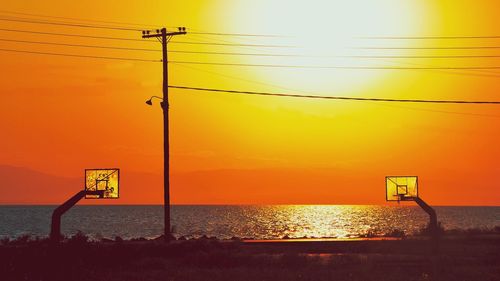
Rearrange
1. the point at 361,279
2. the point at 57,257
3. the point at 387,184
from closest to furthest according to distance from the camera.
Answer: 1. the point at 361,279
2. the point at 57,257
3. the point at 387,184

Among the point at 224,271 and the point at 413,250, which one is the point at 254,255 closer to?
the point at 224,271

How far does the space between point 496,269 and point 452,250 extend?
29.5ft

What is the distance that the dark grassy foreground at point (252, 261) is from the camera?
35531 mm

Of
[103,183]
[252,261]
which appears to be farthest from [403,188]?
[103,183]

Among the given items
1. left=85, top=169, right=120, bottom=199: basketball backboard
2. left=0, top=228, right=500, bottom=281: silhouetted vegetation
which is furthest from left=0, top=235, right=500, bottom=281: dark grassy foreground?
left=85, top=169, right=120, bottom=199: basketball backboard

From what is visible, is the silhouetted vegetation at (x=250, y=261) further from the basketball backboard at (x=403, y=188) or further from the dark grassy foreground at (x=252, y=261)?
the basketball backboard at (x=403, y=188)

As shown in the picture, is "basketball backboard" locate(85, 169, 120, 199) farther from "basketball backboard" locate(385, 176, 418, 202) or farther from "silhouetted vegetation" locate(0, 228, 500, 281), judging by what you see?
"basketball backboard" locate(385, 176, 418, 202)

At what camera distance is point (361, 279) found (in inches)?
1339

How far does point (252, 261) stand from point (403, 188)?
12692 mm

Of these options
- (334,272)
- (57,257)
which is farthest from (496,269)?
(57,257)

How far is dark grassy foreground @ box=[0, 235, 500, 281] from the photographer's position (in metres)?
35.5

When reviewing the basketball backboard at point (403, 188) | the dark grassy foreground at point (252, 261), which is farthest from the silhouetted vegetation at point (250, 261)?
the basketball backboard at point (403, 188)

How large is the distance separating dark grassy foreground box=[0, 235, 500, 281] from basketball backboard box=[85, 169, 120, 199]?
438 centimetres

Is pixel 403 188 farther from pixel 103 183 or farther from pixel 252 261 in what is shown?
pixel 103 183
